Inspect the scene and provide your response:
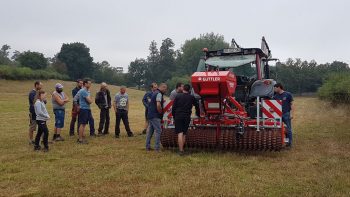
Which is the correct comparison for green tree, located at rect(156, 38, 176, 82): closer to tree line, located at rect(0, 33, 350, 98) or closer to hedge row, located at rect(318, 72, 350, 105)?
tree line, located at rect(0, 33, 350, 98)

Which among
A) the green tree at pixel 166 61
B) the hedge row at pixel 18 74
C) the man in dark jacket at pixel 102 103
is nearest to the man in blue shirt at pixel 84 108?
the man in dark jacket at pixel 102 103

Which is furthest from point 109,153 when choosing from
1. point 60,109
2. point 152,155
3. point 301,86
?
point 301,86

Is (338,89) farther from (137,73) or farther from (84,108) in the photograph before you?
(137,73)

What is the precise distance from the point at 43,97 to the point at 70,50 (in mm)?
74921

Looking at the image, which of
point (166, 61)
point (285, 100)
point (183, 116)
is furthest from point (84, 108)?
point (166, 61)

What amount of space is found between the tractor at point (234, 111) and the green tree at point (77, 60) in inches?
2874

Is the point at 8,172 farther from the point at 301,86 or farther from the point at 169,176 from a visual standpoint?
the point at 301,86

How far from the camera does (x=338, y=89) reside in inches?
1113

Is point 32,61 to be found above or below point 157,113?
above

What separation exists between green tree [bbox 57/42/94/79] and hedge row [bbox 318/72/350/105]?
5788 centimetres

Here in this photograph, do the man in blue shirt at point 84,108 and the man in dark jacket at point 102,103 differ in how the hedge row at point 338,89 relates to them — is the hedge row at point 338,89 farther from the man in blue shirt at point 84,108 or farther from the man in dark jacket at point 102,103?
the man in blue shirt at point 84,108

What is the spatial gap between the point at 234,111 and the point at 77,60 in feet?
245

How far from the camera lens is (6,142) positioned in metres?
11.3

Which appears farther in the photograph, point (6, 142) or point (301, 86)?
point (301, 86)
